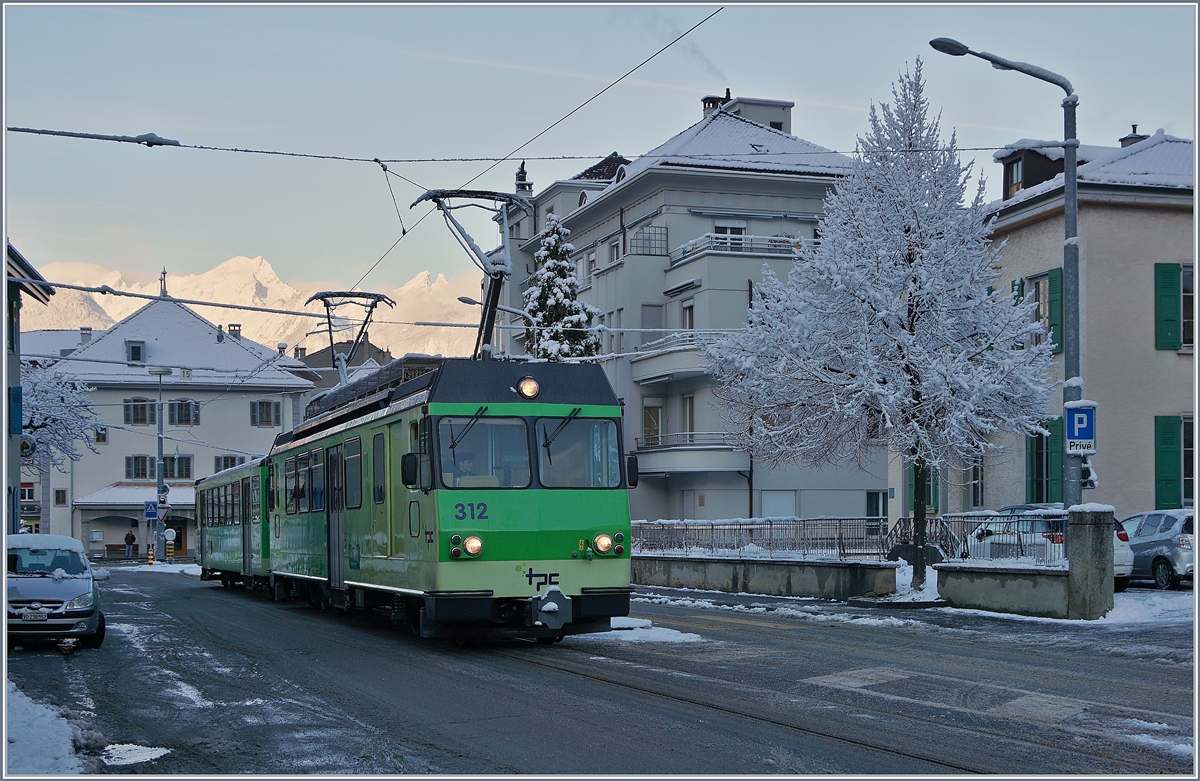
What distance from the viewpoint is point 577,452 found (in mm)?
16500

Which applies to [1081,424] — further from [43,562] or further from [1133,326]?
[43,562]

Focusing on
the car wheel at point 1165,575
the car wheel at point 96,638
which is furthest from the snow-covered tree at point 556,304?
the car wheel at point 96,638

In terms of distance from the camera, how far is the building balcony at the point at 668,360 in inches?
1975

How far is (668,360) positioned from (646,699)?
39938mm

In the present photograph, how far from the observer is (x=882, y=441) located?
27938 mm

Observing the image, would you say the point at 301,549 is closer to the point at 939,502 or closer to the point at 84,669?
the point at 84,669

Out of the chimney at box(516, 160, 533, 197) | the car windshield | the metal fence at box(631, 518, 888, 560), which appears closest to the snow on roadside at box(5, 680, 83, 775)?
the car windshield

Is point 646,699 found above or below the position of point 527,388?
below

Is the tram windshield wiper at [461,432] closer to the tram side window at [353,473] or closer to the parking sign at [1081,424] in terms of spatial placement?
the tram side window at [353,473]

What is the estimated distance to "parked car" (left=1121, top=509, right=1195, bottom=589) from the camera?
80.5 feet

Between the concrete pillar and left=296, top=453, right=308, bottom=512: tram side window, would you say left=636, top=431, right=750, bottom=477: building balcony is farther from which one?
the concrete pillar

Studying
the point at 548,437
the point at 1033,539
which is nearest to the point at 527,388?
the point at 548,437

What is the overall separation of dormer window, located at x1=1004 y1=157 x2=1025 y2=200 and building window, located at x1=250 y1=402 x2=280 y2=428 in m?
56.6

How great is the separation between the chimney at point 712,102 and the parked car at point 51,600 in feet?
165
